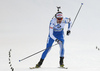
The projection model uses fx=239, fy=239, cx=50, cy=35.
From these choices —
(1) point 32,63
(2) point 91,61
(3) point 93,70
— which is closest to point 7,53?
(1) point 32,63

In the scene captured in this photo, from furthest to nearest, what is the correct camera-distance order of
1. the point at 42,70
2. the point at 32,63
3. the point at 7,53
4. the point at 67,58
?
1. the point at 7,53
2. the point at 67,58
3. the point at 32,63
4. the point at 42,70

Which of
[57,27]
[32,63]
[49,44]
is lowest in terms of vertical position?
[32,63]

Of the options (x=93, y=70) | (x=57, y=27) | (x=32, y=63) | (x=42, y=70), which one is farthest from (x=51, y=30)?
(x=32, y=63)

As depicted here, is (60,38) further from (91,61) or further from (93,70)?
(91,61)

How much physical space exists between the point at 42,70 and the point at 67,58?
339cm

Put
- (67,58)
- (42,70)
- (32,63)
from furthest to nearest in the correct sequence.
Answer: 1. (67,58)
2. (32,63)
3. (42,70)

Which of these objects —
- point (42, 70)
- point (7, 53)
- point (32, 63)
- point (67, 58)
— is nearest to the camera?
point (42, 70)

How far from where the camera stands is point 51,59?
35.1ft

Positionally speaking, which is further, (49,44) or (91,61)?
(91,61)

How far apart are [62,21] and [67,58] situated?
3.32m

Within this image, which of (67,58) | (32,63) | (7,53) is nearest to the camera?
(32,63)

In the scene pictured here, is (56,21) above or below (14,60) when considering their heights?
above

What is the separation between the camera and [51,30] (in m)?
7.77

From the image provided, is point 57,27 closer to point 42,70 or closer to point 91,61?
point 42,70
